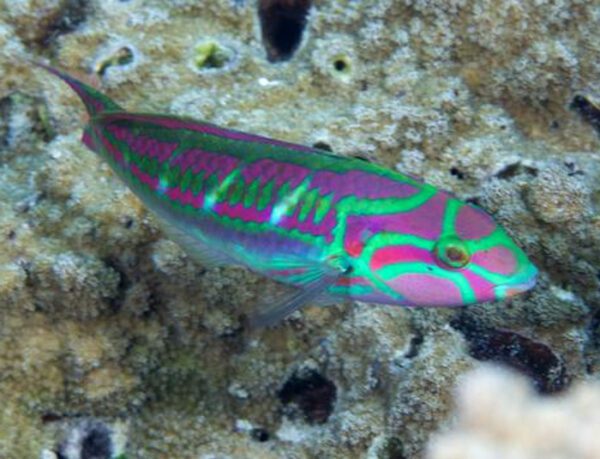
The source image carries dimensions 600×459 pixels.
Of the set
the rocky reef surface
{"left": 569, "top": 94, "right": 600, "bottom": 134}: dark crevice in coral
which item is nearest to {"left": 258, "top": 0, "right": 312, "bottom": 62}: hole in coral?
the rocky reef surface

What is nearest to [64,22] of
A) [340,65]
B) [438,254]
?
[340,65]

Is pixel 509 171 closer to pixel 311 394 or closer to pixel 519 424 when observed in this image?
pixel 311 394

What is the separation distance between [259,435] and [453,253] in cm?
146

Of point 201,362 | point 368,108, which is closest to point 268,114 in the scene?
point 368,108

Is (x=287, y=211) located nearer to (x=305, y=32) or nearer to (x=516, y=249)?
(x=516, y=249)

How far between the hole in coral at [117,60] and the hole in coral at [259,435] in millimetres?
1807

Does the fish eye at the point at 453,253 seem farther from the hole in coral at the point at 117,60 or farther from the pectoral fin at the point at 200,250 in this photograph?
the hole in coral at the point at 117,60

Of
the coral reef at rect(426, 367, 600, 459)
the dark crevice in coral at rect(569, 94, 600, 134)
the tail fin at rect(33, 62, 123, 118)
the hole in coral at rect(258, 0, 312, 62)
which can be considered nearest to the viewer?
the coral reef at rect(426, 367, 600, 459)

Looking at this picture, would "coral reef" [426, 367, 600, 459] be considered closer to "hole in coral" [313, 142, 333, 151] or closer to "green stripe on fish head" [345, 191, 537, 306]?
"green stripe on fish head" [345, 191, 537, 306]

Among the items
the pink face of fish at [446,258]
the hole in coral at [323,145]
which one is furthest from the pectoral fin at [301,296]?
the hole in coral at [323,145]

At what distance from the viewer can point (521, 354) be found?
2.94 metres

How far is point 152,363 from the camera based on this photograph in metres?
3.54

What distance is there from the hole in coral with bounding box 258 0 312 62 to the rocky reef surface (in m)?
0.04

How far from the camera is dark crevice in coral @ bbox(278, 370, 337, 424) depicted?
10.8 feet
